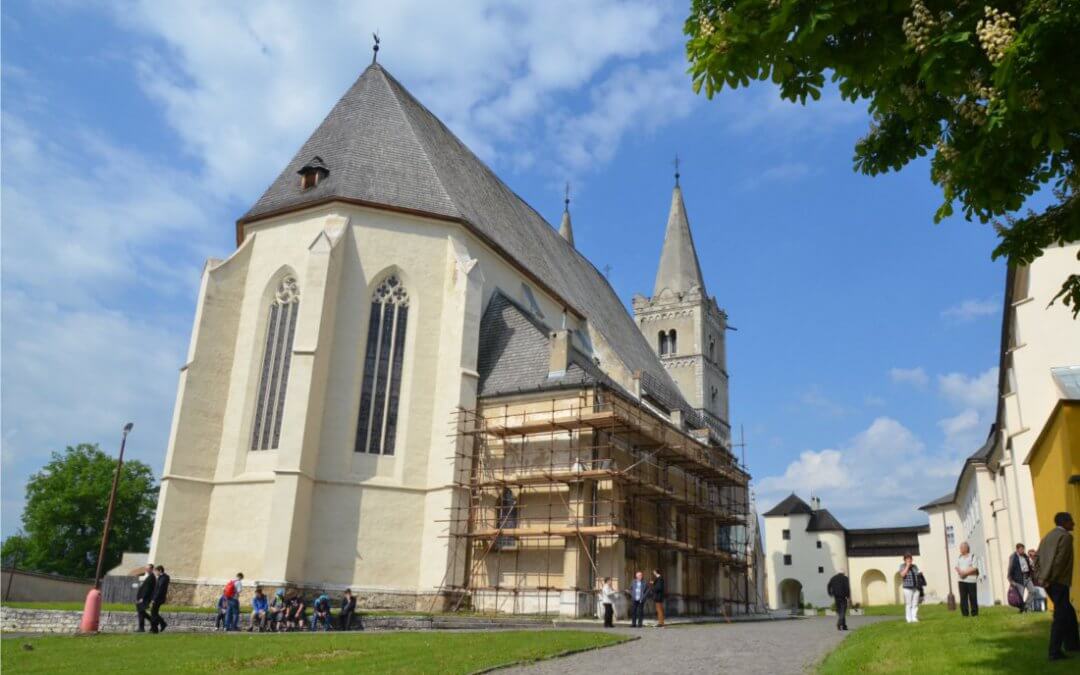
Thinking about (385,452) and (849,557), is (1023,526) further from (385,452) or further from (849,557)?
(849,557)

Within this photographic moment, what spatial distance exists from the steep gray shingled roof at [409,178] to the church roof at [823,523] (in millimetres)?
30499

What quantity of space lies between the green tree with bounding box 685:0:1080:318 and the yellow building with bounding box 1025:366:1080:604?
6.04 m

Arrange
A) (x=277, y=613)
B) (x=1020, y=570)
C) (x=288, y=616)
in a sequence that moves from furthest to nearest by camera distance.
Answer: (x=288, y=616), (x=277, y=613), (x=1020, y=570)

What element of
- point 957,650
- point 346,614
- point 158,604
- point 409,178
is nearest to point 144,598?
point 158,604

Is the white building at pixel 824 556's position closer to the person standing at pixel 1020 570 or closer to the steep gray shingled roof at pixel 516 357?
the steep gray shingled roof at pixel 516 357

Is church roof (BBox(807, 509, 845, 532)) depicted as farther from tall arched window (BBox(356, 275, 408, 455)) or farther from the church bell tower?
tall arched window (BBox(356, 275, 408, 455))

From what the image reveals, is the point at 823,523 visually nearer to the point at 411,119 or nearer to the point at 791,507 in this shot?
the point at 791,507

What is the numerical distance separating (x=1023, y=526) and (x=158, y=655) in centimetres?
2085

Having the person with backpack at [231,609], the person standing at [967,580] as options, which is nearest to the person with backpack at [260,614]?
the person with backpack at [231,609]

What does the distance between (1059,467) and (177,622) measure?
1804cm

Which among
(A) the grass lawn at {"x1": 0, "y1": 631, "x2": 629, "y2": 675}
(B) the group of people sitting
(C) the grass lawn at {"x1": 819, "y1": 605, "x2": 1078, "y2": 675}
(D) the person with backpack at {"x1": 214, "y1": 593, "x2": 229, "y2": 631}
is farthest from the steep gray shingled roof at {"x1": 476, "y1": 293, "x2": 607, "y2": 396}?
(C) the grass lawn at {"x1": 819, "y1": 605, "x2": 1078, "y2": 675}

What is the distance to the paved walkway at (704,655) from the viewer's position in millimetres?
10406

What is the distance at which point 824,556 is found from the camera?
5938 centimetres

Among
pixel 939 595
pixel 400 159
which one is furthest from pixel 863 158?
pixel 939 595
